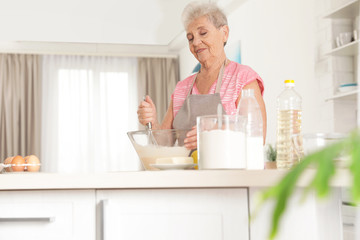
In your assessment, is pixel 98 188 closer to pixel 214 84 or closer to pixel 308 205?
pixel 308 205

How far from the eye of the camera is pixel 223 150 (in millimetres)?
1080

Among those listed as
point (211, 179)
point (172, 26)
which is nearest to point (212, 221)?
point (211, 179)

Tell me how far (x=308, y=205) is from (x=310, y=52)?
3090mm

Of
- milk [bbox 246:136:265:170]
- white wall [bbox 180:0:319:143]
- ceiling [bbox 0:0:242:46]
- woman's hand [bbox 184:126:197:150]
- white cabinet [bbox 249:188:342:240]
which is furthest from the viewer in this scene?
white wall [bbox 180:0:319:143]

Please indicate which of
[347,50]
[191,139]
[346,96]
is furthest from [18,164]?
[347,50]

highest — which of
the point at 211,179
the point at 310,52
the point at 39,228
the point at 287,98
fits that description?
the point at 310,52

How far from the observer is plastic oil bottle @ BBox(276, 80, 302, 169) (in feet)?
3.88

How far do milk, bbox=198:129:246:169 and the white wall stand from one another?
2.88 meters

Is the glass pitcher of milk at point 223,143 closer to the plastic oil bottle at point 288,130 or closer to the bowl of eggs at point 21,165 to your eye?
the plastic oil bottle at point 288,130

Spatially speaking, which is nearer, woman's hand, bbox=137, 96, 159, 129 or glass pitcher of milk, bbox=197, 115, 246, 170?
glass pitcher of milk, bbox=197, 115, 246, 170

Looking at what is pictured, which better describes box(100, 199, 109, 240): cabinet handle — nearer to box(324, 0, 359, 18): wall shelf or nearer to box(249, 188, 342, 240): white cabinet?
box(249, 188, 342, 240): white cabinet

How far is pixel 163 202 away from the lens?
3.49 ft

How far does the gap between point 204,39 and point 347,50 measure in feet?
6.15

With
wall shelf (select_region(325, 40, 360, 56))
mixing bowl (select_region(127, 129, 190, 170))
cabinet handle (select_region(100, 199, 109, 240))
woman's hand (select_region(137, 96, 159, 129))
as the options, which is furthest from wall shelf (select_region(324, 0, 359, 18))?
cabinet handle (select_region(100, 199, 109, 240))
